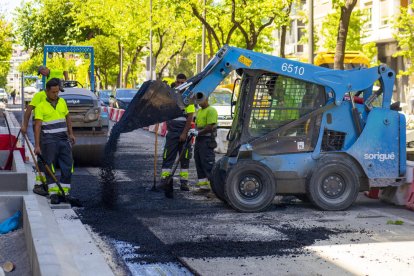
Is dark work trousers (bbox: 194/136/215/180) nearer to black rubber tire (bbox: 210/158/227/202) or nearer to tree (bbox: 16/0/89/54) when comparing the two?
black rubber tire (bbox: 210/158/227/202)

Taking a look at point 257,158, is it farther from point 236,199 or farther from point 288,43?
point 288,43

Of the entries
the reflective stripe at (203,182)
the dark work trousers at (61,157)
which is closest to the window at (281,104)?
the reflective stripe at (203,182)

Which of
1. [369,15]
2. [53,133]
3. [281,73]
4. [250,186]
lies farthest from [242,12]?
[250,186]

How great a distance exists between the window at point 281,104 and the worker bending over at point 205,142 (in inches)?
64.0

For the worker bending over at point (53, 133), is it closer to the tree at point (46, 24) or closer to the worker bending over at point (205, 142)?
the worker bending over at point (205, 142)

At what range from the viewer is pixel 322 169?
13.1 m

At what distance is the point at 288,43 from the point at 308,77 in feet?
195

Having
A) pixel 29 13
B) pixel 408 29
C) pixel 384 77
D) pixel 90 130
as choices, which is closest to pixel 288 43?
pixel 29 13

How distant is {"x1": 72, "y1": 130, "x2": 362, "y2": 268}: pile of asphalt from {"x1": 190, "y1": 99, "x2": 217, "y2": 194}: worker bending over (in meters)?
Answer: 0.40

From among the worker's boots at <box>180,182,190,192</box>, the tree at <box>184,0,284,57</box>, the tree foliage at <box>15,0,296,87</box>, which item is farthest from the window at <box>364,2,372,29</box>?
the worker's boots at <box>180,182,190,192</box>

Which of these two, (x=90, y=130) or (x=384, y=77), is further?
(x=90, y=130)

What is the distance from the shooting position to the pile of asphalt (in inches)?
387

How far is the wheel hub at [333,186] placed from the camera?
1317cm

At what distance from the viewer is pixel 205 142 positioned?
1496 centimetres
